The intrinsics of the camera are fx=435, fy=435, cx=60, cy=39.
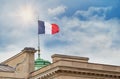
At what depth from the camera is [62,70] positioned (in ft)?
182

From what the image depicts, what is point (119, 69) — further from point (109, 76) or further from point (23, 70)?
point (23, 70)

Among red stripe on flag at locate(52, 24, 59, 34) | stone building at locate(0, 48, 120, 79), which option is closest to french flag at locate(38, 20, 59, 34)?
red stripe on flag at locate(52, 24, 59, 34)

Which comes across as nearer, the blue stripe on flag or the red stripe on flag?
the red stripe on flag

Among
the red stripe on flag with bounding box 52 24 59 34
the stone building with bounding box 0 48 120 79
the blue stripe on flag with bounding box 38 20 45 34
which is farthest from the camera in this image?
the blue stripe on flag with bounding box 38 20 45 34

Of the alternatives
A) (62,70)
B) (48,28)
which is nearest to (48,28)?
(48,28)

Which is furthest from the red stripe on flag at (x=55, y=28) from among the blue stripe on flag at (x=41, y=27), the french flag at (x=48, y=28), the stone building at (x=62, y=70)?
the stone building at (x=62, y=70)

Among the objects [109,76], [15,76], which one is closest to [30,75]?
[15,76]

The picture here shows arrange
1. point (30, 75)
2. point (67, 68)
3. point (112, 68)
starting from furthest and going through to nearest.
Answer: point (30, 75)
point (112, 68)
point (67, 68)

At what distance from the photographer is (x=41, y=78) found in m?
59.4

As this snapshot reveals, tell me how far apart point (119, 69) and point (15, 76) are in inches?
594

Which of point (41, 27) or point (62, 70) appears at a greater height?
point (41, 27)

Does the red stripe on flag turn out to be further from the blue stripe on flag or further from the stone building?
the stone building

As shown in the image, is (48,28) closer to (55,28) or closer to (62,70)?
(55,28)

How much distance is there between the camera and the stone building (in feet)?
184
